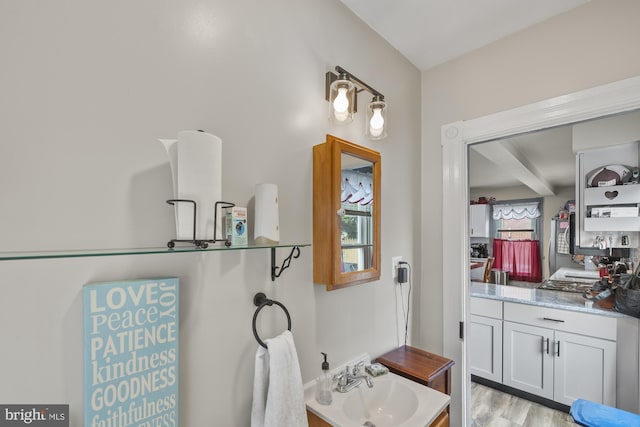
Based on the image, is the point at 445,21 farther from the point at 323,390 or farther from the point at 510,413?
the point at 510,413

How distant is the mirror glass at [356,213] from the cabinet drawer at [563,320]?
2.16 metres

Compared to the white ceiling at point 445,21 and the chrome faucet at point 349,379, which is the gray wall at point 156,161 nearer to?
the chrome faucet at point 349,379

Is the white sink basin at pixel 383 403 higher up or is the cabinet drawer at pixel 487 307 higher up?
the white sink basin at pixel 383 403

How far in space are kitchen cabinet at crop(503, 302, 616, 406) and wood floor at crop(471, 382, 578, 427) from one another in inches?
4.8

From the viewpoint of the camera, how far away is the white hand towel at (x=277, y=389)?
89cm

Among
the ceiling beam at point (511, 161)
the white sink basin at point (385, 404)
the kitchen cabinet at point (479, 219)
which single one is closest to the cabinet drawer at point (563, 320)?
the ceiling beam at point (511, 161)

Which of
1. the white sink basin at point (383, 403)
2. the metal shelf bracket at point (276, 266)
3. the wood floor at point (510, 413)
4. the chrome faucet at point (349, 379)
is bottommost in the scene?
the wood floor at point (510, 413)

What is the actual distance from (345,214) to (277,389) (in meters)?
0.66

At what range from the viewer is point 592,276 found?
13.4ft

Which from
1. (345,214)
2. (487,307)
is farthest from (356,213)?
(487,307)

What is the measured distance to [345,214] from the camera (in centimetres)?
121

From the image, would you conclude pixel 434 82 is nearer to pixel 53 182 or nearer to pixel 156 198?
pixel 156 198

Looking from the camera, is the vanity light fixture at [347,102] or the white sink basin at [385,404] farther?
the vanity light fixture at [347,102]

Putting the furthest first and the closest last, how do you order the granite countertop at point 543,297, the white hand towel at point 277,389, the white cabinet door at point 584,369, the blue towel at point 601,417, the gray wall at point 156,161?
the granite countertop at point 543,297 → the white cabinet door at point 584,369 → the blue towel at point 601,417 → the white hand towel at point 277,389 → the gray wall at point 156,161
